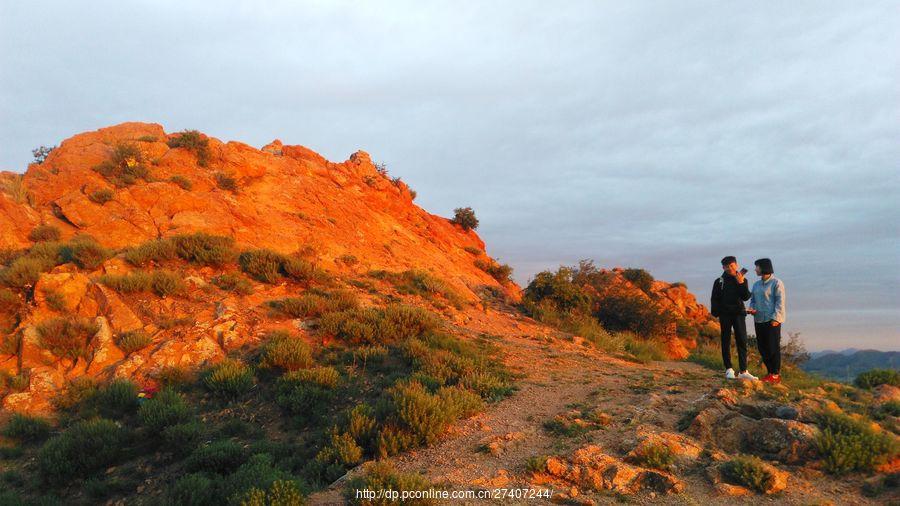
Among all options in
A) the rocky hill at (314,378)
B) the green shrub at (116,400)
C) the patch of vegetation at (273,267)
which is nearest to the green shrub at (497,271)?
the rocky hill at (314,378)

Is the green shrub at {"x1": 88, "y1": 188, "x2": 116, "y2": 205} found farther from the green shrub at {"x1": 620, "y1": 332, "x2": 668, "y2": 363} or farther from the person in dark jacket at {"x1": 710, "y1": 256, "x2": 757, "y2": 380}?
the person in dark jacket at {"x1": 710, "y1": 256, "x2": 757, "y2": 380}

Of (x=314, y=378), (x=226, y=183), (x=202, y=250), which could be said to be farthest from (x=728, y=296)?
(x=226, y=183)

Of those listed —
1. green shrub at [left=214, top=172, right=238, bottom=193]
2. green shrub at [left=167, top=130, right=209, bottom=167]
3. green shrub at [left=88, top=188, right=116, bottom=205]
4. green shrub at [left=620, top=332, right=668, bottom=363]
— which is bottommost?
green shrub at [left=620, top=332, right=668, bottom=363]

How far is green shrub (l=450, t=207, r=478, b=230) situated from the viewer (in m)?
27.5

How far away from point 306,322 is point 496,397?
5.08 meters

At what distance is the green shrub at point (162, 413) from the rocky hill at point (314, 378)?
0.04 m

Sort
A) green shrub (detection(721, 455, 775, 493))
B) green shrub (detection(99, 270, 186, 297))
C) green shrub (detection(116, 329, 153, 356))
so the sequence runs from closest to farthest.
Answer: green shrub (detection(721, 455, 775, 493))
green shrub (detection(116, 329, 153, 356))
green shrub (detection(99, 270, 186, 297))

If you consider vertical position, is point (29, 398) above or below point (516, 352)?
below

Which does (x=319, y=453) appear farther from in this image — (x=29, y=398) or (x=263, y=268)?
(x=263, y=268)

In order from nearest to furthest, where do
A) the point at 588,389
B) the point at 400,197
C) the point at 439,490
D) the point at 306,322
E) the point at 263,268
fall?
the point at 439,490, the point at 588,389, the point at 306,322, the point at 263,268, the point at 400,197

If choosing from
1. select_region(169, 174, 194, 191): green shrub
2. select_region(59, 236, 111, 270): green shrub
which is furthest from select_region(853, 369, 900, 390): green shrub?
select_region(169, 174, 194, 191): green shrub

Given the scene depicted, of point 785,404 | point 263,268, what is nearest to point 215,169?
point 263,268

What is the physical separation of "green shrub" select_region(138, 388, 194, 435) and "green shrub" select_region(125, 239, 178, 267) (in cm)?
559

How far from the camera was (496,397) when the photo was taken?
7.15 m
